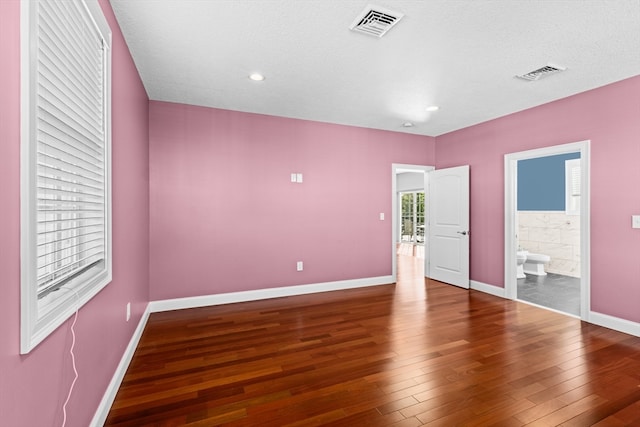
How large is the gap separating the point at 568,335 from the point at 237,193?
405 centimetres

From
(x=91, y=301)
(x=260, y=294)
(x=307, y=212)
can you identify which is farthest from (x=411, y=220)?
(x=91, y=301)

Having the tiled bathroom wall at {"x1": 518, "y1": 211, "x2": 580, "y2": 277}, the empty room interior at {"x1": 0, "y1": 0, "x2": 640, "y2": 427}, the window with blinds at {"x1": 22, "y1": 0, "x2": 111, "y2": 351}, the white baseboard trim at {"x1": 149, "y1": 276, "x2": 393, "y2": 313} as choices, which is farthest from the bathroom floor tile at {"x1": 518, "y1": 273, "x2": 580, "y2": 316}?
the window with blinds at {"x1": 22, "y1": 0, "x2": 111, "y2": 351}

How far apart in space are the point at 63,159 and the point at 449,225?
201 inches

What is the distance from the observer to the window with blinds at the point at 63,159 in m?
1.04

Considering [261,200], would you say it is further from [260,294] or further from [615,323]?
[615,323]

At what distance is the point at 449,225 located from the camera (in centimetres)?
525

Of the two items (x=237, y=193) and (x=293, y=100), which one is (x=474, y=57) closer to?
(x=293, y=100)

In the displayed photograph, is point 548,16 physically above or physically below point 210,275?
above

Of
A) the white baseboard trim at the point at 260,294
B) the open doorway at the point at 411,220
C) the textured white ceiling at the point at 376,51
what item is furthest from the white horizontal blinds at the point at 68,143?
the open doorway at the point at 411,220

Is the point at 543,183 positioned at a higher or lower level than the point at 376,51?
lower

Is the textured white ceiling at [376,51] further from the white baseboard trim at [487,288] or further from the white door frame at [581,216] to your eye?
the white baseboard trim at [487,288]

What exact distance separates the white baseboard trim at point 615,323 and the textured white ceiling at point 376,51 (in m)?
2.47

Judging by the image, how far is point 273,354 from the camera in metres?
2.71

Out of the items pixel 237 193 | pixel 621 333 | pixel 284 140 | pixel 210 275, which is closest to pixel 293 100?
pixel 284 140
